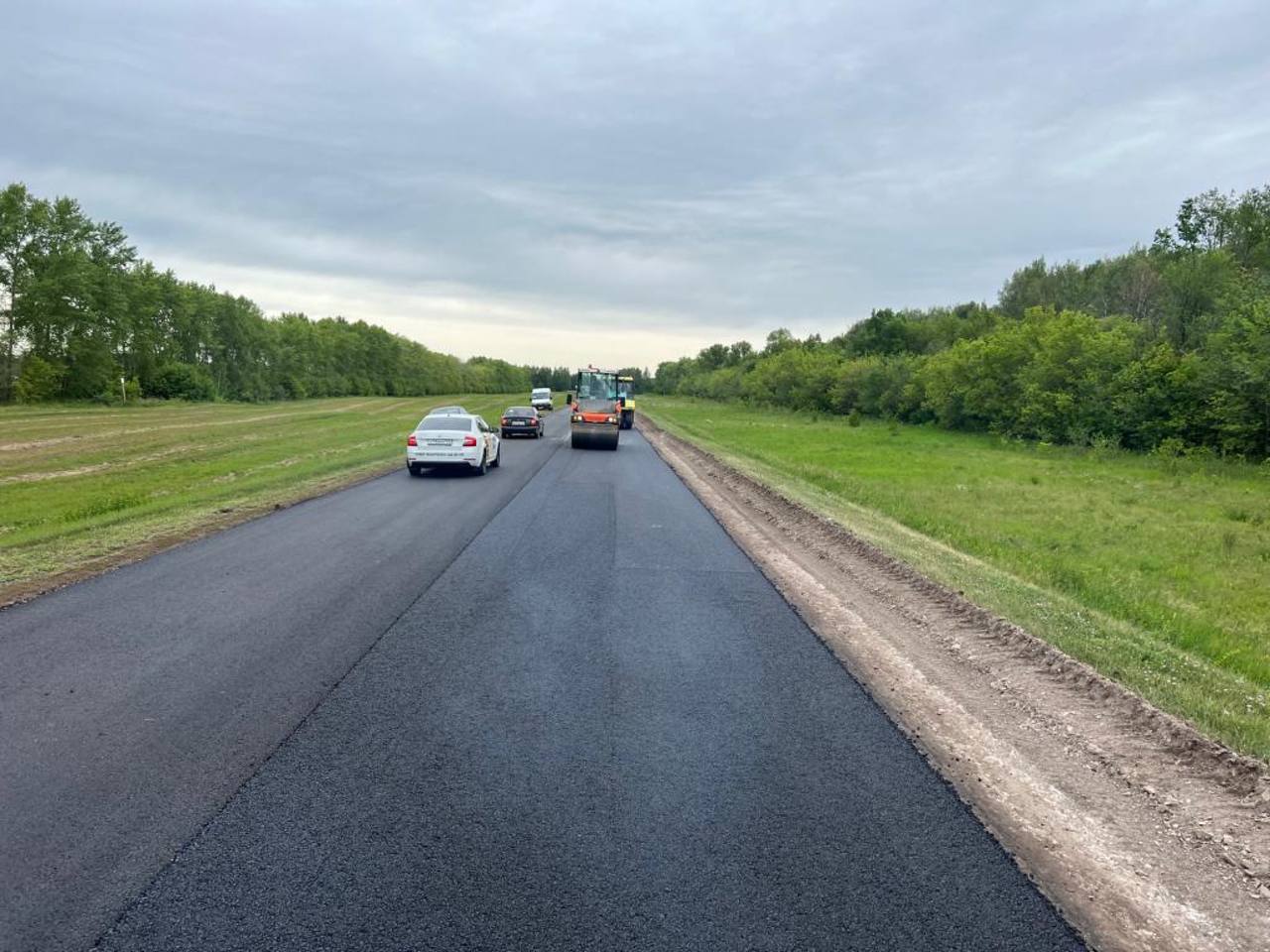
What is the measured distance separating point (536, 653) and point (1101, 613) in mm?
6370

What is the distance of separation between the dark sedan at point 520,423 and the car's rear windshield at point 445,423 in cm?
1641

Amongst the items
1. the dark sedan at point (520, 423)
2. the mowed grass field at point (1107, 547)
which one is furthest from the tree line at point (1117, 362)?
the dark sedan at point (520, 423)

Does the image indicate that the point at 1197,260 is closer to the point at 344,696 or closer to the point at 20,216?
the point at 344,696

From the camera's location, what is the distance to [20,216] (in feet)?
189

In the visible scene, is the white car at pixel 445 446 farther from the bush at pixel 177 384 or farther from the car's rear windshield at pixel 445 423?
the bush at pixel 177 384

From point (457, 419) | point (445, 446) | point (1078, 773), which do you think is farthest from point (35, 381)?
point (1078, 773)

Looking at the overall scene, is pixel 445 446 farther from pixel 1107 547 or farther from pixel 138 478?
pixel 1107 547

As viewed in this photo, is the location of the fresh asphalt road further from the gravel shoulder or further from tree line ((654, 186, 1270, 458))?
tree line ((654, 186, 1270, 458))

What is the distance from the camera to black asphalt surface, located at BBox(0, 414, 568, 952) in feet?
11.4

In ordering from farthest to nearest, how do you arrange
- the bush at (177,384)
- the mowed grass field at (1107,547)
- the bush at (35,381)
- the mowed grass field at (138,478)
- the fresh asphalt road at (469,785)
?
the bush at (177,384) → the bush at (35,381) → the mowed grass field at (138,478) → the mowed grass field at (1107,547) → the fresh asphalt road at (469,785)

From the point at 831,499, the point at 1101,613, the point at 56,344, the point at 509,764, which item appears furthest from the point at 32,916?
the point at 56,344

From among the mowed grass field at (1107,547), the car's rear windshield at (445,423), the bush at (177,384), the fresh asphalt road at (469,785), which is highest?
the bush at (177,384)

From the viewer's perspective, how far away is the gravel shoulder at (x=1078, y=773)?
3531 mm

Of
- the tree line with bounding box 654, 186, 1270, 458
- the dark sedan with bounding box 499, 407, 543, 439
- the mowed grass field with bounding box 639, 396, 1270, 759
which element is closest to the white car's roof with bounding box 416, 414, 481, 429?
the mowed grass field with bounding box 639, 396, 1270, 759
